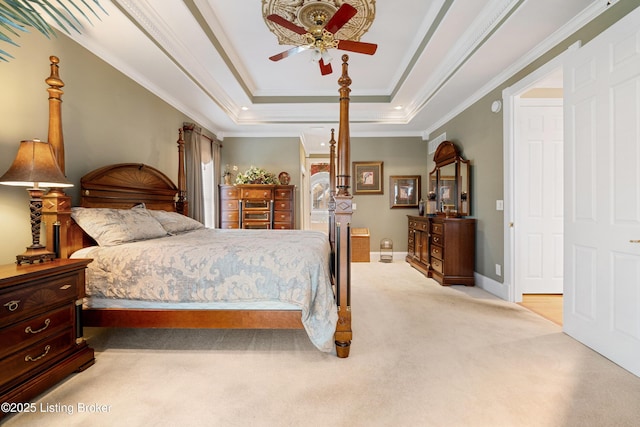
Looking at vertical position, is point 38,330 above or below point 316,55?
below

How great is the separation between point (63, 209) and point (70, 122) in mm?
937

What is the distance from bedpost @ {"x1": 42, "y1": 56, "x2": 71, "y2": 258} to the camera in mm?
2240

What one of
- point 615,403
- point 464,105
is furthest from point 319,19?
point 615,403

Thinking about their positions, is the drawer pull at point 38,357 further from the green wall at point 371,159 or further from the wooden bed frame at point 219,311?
the green wall at point 371,159

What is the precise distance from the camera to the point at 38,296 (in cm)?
180

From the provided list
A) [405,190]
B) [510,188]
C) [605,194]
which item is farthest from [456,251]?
[405,190]

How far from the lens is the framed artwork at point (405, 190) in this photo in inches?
244

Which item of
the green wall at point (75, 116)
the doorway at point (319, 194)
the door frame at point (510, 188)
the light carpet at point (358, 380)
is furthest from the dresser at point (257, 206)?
the doorway at point (319, 194)

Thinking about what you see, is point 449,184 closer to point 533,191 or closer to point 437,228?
point 437,228

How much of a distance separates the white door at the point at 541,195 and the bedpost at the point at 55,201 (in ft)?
15.0

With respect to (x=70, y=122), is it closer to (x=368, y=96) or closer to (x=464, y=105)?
(x=368, y=96)

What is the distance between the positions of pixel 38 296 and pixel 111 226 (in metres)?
0.81

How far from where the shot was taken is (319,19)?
293cm

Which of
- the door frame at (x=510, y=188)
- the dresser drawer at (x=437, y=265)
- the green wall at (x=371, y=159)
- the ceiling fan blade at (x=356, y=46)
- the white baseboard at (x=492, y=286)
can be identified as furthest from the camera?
the green wall at (x=371, y=159)
